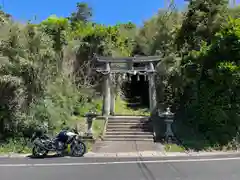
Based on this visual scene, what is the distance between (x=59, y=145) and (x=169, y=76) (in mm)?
8098

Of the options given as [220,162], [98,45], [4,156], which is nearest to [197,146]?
[220,162]

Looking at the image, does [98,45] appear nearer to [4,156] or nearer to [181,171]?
[4,156]

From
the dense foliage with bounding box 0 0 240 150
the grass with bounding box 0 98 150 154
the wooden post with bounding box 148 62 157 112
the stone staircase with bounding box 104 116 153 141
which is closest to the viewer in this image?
the grass with bounding box 0 98 150 154

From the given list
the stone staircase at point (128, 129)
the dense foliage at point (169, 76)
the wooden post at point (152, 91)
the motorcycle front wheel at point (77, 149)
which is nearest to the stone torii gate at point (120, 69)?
the wooden post at point (152, 91)

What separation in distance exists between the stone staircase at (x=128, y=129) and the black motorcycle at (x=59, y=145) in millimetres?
3049

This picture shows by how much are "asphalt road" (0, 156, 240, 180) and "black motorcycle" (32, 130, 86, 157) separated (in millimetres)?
552

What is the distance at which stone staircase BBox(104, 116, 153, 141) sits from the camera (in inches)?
523

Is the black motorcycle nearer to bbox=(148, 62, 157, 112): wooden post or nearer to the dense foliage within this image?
the dense foliage

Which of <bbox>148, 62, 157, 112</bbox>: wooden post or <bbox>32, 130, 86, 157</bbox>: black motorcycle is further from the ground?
<bbox>148, 62, 157, 112</bbox>: wooden post

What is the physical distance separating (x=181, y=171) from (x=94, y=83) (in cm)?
1267

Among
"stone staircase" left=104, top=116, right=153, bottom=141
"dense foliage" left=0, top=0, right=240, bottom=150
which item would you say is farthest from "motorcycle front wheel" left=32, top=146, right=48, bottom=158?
"stone staircase" left=104, top=116, right=153, bottom=141

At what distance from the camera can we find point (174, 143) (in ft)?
40.7

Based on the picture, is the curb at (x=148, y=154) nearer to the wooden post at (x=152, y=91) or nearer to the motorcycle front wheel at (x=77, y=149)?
the motorcycle front wheel at (x=77, y=149)

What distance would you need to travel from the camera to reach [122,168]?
25.9ft
